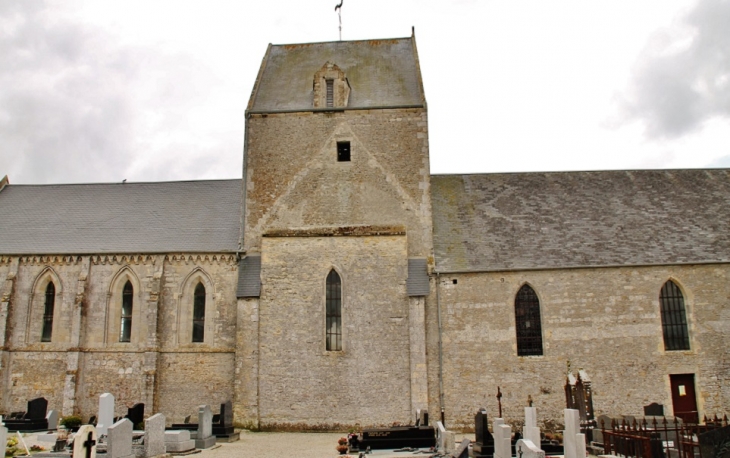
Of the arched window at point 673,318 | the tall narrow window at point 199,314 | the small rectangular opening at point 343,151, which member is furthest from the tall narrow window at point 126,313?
the arched window at point 673,318

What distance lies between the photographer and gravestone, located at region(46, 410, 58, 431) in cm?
2122

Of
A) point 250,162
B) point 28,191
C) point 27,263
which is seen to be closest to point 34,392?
point 27,263

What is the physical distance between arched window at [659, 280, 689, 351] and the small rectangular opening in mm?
12676

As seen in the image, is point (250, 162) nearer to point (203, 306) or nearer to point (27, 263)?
point (203, 306)

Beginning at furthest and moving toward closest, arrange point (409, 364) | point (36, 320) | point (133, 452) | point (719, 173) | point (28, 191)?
point (28, 191) < point (719, 173) < point (36, 320) < point (409, 364) < point (133, 452)

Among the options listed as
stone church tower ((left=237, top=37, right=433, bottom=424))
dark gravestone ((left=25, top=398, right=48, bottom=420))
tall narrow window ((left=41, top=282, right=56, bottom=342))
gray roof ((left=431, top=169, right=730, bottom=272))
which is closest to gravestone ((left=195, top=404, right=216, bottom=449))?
stone church tower ((left=237, top=37, right=433, bottom=424))

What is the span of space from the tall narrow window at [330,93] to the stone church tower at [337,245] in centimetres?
8

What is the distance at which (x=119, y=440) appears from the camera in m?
13.8

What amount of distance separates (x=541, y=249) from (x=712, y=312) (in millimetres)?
6276

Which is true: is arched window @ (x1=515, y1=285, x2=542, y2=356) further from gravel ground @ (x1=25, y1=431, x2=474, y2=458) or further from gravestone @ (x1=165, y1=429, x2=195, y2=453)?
gravestone @ (x1=165, y1=429, x2=195, y2=453)

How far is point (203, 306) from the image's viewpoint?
24.2m

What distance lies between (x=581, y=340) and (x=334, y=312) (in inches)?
345

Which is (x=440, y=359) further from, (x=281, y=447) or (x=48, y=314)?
(x=48, y=314)

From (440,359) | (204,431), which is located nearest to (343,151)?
(440,359)
